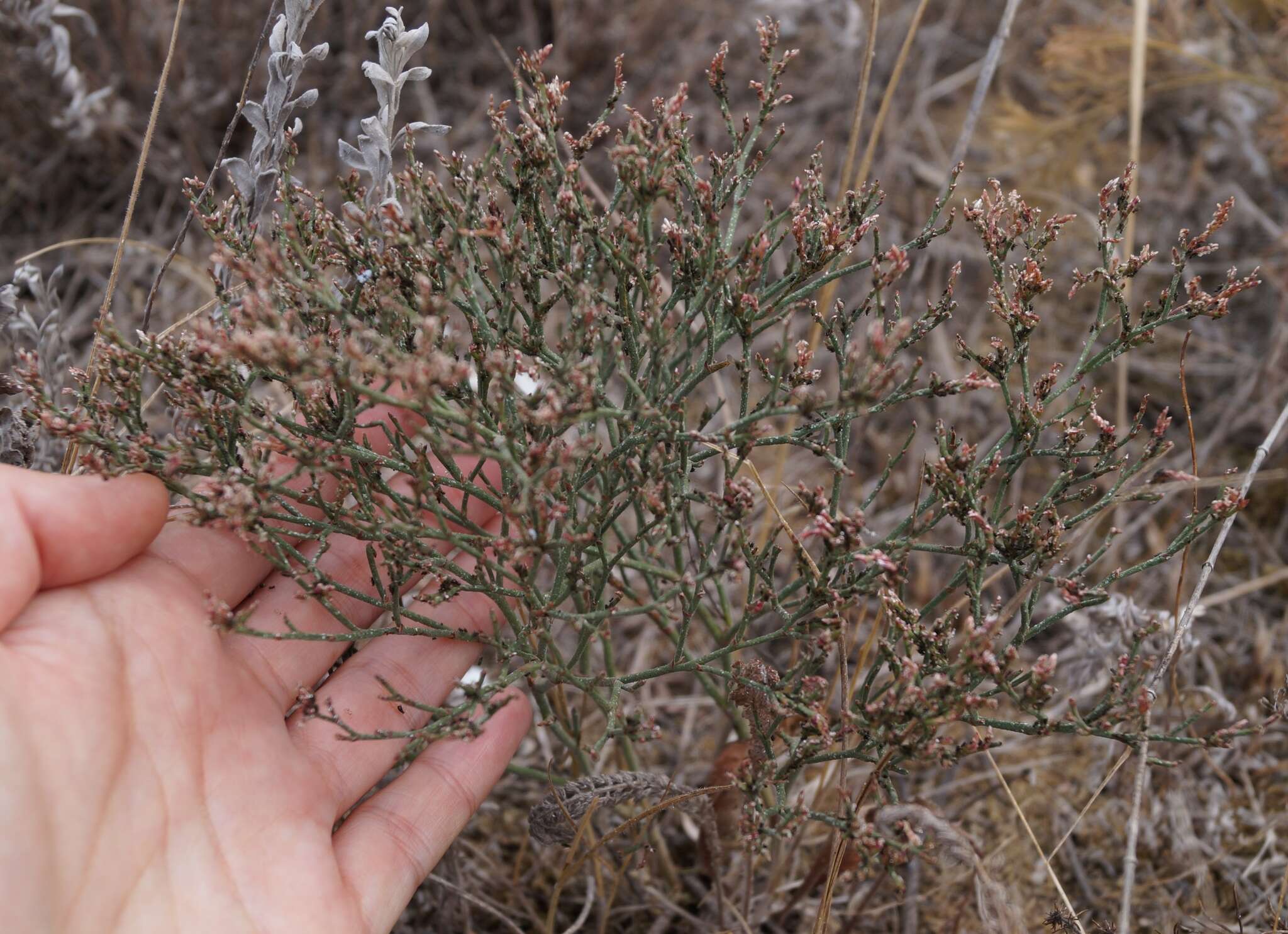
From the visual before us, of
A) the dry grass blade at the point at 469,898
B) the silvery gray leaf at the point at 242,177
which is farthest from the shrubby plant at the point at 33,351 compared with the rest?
the dry grass blade at the point at 469,898

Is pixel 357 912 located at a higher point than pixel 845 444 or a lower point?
lower

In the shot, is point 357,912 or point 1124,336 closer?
point 1124,336

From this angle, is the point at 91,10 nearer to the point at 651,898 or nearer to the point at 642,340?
the point at 642,340

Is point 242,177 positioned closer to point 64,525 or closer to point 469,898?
point 64,525

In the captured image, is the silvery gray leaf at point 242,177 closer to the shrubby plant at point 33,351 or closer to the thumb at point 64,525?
the shrubby plant at point 33,351

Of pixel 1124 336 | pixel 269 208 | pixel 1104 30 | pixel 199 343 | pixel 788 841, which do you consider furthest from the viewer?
pixel 1104 30

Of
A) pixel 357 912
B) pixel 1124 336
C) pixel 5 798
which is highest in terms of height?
pixel 1124 336

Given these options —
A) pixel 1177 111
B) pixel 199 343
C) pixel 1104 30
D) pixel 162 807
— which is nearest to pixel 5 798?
pixel 162 807

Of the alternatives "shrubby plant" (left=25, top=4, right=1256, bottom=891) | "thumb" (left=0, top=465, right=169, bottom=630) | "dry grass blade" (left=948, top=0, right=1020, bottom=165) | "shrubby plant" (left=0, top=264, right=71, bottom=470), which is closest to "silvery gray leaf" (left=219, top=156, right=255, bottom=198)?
"shrubby plant" (left=25, top=4, right=1256, bottom=891)
